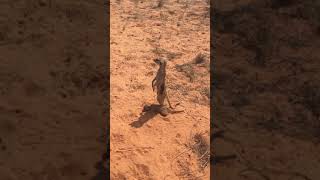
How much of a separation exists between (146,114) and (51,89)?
166 centimetres

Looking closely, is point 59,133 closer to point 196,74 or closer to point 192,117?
point 192,117

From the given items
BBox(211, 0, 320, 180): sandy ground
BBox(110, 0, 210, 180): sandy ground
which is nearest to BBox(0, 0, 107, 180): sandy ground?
BBox(110, 0, 210, 180): sandy ground

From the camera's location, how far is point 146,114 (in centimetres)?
751

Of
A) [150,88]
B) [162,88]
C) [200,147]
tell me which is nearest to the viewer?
[200,147]

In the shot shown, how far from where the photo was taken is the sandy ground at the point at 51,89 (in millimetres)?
6426

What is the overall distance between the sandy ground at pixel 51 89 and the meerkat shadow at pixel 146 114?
56 centimetres

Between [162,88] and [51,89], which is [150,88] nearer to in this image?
[162,88]

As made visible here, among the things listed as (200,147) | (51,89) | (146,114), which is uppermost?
(51,89)

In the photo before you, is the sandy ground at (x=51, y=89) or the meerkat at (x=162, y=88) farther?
the meerkat at (x=162, y=88)

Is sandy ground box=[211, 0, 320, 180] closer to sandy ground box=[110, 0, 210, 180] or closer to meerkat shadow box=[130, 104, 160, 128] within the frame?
sandy ground box=[110, 0, 210, 180]

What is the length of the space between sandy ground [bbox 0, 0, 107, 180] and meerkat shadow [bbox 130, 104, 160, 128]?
22.2 inches

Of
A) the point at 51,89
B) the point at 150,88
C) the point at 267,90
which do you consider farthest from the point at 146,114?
the point at 267,90

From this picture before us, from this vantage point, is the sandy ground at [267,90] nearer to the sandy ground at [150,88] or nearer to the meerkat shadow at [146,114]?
the sandy ground at [150,88]

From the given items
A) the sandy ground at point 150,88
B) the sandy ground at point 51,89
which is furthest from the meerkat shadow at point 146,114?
the sandy ground at point 51,89
